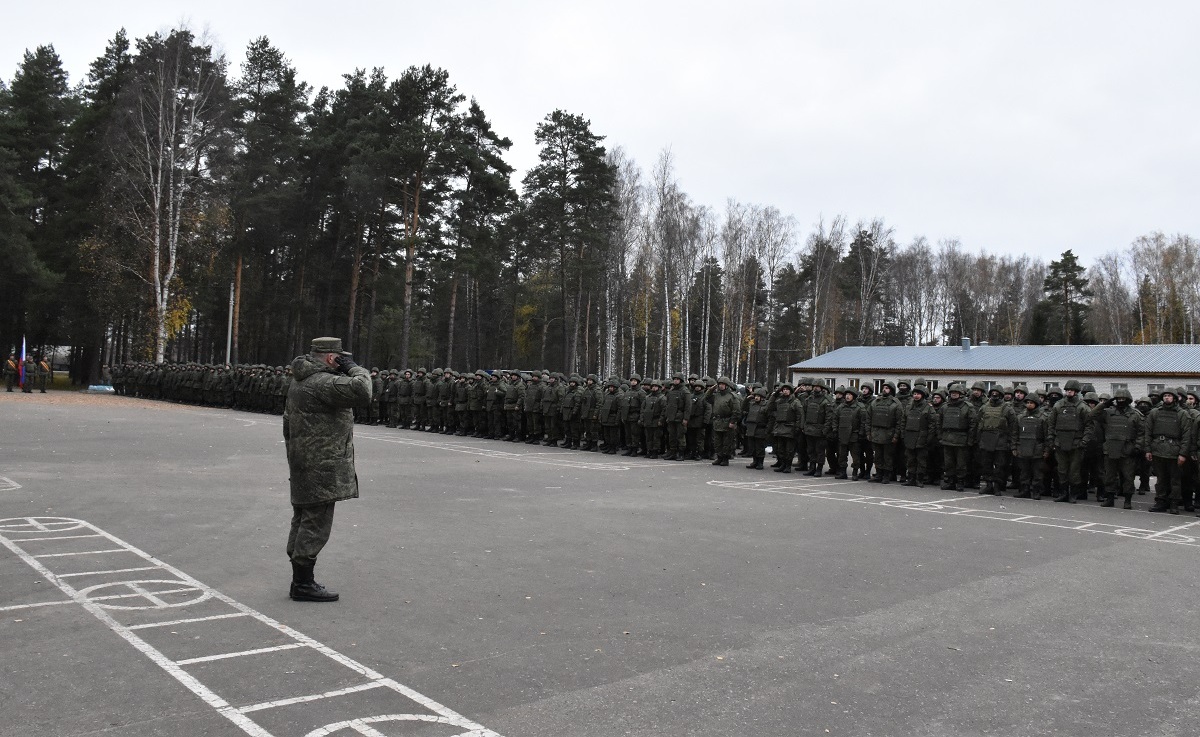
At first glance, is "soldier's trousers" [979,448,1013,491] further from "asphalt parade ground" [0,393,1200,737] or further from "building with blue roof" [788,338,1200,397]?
"building with blue roof" [788,338,1200,397]

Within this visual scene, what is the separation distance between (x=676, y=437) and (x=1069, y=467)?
825 cm

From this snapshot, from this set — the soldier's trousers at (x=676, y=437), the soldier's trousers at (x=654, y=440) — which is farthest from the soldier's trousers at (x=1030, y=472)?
the soldier's trousers at (x=654, y=440)

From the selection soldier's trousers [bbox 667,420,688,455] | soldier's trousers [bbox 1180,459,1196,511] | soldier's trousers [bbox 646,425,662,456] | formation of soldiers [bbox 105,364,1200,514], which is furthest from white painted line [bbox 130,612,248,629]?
soldier's trousers [bbox 646,425,662,456]

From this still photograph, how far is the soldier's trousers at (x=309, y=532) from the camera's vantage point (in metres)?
6.39

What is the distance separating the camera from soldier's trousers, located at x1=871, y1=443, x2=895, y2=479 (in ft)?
53.7

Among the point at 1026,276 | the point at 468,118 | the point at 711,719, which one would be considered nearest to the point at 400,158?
the point at 468,118

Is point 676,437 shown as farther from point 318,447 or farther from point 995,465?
point 318,447

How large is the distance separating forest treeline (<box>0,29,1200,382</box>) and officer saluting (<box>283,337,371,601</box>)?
32.8 meters

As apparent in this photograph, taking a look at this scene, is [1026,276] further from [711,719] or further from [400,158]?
[711,719]

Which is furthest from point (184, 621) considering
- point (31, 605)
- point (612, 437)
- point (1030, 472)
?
point (612, 437)

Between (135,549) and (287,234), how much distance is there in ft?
149

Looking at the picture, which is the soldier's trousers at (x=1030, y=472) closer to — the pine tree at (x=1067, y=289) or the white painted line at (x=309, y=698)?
the white painted line at (x=309, y=698)

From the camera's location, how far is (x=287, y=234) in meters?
50.3

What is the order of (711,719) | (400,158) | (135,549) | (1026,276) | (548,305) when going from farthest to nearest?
(1026,276) → (548,305) → (400,158) → (135,549) → (711,719)
